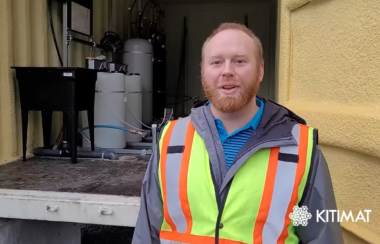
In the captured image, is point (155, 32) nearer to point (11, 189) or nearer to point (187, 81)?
point (187, 81)

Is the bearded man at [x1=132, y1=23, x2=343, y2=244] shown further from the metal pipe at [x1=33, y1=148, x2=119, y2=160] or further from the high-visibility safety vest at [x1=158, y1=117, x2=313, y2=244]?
the metal pipe at [x1=33, y1=148, x2=119, y2=160]

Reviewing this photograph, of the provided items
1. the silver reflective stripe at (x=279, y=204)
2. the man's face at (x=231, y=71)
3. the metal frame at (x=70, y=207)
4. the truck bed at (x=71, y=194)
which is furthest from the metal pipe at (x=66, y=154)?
the silver reflective stripe at (x=279, y=204)

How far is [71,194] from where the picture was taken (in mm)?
2482

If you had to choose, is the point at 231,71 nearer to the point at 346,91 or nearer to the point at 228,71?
the point at 228,71

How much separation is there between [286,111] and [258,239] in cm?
48

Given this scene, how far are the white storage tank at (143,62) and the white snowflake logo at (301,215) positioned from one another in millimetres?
5029

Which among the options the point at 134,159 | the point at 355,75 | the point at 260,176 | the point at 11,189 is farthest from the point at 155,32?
the point at 260,176

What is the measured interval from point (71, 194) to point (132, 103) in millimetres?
2733

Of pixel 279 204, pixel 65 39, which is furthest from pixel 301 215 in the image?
pixel 65 39

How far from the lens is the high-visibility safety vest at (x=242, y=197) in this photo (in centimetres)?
129

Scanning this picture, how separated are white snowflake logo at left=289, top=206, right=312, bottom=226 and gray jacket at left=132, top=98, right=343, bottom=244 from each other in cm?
1

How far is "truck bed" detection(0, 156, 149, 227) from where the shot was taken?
235cm

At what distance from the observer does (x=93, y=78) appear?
4051 millimetres

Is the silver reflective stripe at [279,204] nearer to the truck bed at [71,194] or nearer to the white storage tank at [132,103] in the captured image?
the truck bed at [71,194]
